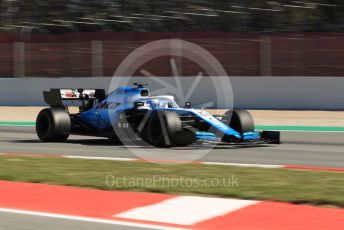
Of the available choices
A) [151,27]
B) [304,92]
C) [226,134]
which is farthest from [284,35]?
[226,134]

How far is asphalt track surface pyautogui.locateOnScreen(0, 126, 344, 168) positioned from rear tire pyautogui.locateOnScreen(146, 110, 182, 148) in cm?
18

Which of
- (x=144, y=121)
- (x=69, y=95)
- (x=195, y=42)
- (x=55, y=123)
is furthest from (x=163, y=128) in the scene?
(x=195, y=42)

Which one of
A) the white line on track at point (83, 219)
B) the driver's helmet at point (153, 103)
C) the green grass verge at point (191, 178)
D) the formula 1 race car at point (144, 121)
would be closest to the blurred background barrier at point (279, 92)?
the formula 1 race car at point (144, 121)

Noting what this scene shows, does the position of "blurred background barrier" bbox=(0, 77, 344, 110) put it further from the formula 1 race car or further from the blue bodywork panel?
the blue bodywork panel

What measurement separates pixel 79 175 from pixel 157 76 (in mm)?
19850

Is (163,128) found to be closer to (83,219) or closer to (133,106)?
(133,106)

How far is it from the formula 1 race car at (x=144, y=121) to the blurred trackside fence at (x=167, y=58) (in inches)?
494

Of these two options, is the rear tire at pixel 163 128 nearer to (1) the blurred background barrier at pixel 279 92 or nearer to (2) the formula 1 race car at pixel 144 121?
(2) the formula 1 race car at pixel 144 121

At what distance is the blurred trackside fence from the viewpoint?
2588 centimetres

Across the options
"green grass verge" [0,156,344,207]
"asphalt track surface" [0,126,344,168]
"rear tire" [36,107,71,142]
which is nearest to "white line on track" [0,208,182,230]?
"green grass verge" [0,156,344,207]

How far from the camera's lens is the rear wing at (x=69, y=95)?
15.2 m

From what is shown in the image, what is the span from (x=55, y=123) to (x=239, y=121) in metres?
4.07

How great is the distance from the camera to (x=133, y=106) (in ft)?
45.2

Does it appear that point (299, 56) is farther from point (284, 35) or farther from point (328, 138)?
point (328, 138)
